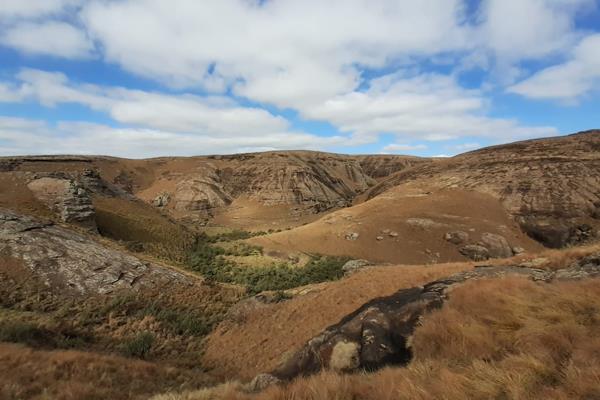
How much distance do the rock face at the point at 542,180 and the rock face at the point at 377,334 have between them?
2868 centimetres

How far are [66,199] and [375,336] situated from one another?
23067mm

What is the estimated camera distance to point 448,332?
615 centimetres

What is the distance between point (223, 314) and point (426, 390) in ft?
40.6

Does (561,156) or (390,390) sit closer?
(390,390)

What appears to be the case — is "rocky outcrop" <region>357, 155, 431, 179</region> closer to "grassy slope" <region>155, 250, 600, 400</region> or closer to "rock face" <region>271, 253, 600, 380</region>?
"rock face" <region>271, 253, 600, 380</region>

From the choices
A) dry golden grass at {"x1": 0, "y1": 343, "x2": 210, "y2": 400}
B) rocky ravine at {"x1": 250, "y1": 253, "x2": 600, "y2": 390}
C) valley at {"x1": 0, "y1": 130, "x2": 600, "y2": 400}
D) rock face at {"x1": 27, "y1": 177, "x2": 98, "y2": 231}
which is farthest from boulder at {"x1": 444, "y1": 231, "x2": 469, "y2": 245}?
rock face at {"x1": 27, "y1": 177, "x2": 98, "y2": 231}

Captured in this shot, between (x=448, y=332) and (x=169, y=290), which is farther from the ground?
(x=448, y=332)

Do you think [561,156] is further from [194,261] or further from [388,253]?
[194,261]

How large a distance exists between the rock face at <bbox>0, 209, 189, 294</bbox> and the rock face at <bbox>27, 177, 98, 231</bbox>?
321 centimetres

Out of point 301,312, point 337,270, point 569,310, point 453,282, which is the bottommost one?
point 337,270

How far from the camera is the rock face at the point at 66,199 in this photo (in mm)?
22219

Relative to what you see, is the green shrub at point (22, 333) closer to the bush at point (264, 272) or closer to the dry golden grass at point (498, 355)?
the dry golden grass at point (498, 355)

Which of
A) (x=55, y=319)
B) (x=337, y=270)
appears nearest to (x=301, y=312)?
(x=55, y=319)

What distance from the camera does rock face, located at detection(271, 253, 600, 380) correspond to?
710cm
